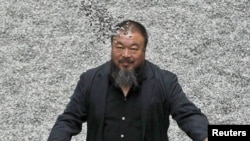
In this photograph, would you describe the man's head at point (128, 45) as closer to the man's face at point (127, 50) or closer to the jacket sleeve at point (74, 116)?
the man's face at point (127, 50)

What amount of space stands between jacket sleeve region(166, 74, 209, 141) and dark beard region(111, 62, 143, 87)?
0.73 ft

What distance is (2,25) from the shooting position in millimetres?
7562

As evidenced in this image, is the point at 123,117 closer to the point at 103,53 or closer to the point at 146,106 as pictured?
the point at 146,106

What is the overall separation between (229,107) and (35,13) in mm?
3432

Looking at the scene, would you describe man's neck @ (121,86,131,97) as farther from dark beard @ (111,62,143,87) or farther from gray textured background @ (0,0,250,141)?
gray textured background @ (0,0,250,141)

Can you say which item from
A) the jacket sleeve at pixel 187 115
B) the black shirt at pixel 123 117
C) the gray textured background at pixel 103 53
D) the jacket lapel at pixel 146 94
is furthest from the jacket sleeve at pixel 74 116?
the gray textured background at pixel 103 53

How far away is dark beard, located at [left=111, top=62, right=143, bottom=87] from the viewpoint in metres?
Answer: 3.13

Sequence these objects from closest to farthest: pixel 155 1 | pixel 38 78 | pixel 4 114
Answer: pixel 4 114 → pixel 38 78 → pixel 155 1

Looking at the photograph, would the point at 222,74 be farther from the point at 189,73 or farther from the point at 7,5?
the point at 7,5

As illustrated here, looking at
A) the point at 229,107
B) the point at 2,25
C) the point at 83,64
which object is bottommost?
the point at 229,107

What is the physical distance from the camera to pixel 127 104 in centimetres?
324

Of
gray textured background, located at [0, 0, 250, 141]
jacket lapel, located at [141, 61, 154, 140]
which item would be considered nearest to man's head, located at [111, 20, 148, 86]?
jacket lapel, located at [141, 61, 154, 140]

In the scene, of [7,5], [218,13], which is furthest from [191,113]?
[7,5]

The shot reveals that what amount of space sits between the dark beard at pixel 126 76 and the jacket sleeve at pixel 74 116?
0.69ft
